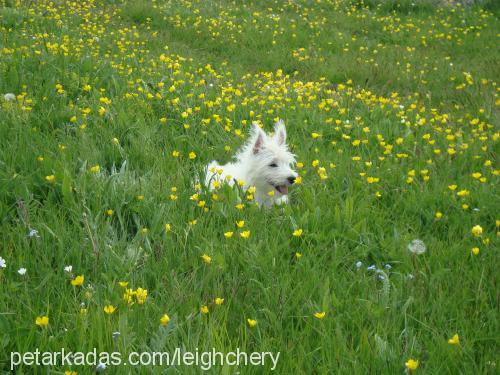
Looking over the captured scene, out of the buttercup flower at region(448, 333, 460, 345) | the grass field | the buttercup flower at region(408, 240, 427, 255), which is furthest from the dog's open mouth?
the buttercup flower at region(448, 333, 460, 345)

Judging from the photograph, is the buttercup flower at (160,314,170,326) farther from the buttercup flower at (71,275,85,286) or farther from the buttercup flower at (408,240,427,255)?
the buttercup flower at (408,240,427,255)

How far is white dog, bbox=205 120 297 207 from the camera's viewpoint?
4.34m

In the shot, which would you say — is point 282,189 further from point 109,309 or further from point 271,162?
point 109,309

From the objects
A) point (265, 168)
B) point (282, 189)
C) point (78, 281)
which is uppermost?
point (78, 281)

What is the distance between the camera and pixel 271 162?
4.44 m

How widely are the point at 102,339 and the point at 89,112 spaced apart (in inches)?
130

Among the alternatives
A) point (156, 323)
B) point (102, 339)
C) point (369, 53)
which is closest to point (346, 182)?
point (156, 323)

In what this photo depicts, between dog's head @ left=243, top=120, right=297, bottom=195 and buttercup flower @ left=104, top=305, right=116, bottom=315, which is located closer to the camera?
buttercup flower @ left=104, top=305, right=116, bottom=315

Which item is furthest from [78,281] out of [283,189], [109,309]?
[283,189]

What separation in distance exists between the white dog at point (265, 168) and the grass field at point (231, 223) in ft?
0.58

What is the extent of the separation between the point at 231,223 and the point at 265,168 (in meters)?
1.13

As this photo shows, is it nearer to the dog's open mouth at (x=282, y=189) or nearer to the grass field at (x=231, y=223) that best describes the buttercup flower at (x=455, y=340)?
the grass field at (x=231, y=223)

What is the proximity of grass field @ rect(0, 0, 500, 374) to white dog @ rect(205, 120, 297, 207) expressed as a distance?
0.58ft

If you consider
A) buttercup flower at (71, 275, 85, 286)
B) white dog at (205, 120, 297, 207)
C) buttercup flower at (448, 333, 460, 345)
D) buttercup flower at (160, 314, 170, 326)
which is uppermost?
buttercup flower at (71, 275, 85, 286)
